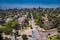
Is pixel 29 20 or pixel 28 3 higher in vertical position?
pixel 28 3

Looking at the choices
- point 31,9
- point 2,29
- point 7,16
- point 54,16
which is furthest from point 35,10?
point 2,29

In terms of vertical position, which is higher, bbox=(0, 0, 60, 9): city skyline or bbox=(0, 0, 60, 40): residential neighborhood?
bbox=(0, 0, 60, 9): city skyline

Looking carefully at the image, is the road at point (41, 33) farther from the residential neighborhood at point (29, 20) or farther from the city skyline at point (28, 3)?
the city skyline at point (28, 3)

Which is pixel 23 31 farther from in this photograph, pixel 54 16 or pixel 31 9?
pixel 54 16

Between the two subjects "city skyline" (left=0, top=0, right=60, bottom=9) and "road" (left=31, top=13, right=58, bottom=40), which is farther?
"city skyline" (left=0, top=0, right=60, bottom=9)

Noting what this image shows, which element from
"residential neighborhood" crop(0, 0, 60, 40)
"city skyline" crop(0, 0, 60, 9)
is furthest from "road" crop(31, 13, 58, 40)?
"city skyline" crop(0, 0, 60, 9)

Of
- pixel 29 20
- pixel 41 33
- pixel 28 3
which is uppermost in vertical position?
pixel 28 3

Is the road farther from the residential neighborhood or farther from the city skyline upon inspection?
the city skyline

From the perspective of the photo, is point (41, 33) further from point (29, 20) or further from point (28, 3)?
point (28, 3)

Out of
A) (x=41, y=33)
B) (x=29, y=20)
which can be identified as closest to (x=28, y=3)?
(x=29, y=20)

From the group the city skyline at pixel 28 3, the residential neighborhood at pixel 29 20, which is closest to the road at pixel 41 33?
the residential neighborhood at pixel 29 20

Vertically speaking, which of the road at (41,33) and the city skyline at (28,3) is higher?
the city skyline at (28,3)

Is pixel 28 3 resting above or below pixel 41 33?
above
